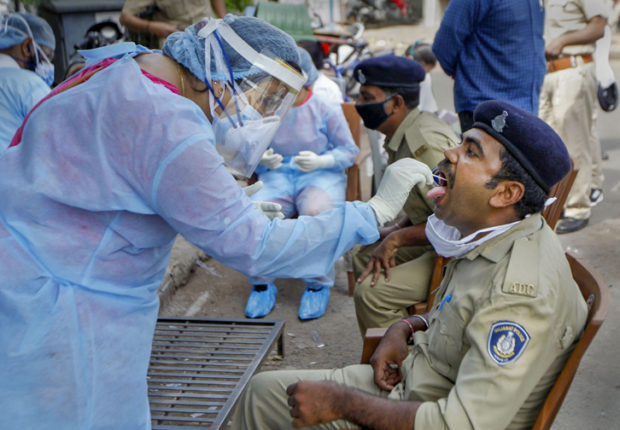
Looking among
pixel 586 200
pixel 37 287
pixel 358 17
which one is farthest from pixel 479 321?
pixel 358 17

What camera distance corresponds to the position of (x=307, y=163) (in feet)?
14.6

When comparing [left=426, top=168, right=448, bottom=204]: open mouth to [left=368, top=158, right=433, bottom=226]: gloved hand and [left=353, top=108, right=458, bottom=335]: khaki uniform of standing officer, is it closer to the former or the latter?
[left=368, top=158, right=433, bottom=226]: gloved hand

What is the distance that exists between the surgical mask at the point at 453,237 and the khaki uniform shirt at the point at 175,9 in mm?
3304

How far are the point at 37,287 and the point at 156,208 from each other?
1.28 feet

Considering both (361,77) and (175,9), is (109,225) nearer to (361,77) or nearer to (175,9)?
(361,77)

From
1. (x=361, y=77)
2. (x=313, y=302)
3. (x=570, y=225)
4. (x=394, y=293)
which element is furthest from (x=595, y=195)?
(x=394, y=293)

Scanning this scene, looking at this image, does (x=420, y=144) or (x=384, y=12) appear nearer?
(x=420, y=144)

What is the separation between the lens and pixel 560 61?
5.26m

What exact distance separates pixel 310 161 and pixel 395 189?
2.25 metres

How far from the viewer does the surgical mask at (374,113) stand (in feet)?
11.8

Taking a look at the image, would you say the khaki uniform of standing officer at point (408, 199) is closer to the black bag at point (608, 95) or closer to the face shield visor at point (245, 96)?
the face shield visor at point (245, 96)

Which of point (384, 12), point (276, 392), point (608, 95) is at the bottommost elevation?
point (384, 12)

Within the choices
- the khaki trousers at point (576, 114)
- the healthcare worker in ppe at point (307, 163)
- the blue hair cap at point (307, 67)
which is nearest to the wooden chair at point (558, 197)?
the healthcare worker in ppe at point (307, 163)

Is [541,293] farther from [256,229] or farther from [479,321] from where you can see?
[256,229]
